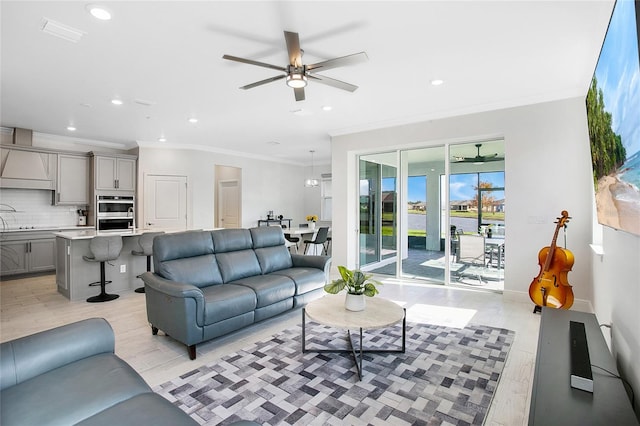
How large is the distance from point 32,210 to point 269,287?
19.4 ft

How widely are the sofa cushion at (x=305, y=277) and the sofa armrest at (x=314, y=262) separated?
0.09 metres

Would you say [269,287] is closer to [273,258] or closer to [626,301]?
[273,258]

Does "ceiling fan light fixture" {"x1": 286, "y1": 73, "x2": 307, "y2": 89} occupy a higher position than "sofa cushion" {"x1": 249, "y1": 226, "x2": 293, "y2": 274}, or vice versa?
"ceiling fan light fixture" {"x1": 286, "y1": 73, "x2": 307, "y2": 89}

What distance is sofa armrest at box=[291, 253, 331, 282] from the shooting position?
4.14m

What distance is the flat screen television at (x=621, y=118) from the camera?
1214mm

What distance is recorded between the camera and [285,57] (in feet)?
10.3

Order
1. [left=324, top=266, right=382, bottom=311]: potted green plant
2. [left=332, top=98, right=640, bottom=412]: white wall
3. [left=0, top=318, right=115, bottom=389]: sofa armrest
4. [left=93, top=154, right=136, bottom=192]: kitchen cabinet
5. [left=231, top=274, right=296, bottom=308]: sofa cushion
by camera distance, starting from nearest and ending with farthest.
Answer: [left=0, top=318, right=115, bottom=389]: sofa armrest
[left=324, top=266, right=382, bottom=311]: potted green plant
[left=231, top=274, right=296, bottom=308]: sofa cushion
[left=332, top=98, right=640, bottom=412]: white wall
[left=93, top=154, right=136, bottom=192]: kitchen cabinet

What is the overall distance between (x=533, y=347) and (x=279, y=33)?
355 centimetres

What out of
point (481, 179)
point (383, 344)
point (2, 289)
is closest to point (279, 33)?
point (383, 344)

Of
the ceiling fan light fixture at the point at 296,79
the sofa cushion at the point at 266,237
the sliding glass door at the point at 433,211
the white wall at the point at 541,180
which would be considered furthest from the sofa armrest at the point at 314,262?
the white wall at the point at 541,180

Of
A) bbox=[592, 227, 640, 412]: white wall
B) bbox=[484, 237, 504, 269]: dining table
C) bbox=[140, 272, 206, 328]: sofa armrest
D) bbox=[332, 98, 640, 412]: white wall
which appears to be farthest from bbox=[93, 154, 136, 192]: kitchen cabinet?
bbox=[592, 227, 640, 412]: white wall

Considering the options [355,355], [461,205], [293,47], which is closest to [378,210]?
[461,205]

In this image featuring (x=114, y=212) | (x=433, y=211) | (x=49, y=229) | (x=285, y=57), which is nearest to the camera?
(x=285, y=57)

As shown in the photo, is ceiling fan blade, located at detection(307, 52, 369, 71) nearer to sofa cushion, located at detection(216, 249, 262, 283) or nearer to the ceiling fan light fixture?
the ceiling fan light fixture
